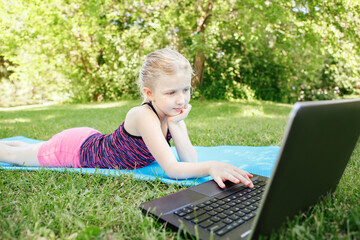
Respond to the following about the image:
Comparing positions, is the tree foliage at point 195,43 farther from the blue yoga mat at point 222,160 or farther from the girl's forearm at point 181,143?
the girl's forearm at point 181,143

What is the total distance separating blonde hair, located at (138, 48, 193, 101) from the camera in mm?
2169

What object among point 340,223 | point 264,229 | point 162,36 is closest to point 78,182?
point 264,229

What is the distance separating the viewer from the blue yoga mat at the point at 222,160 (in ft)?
7.18

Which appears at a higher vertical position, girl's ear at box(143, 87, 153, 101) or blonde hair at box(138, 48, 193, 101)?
blonde hair at box(138, 48, 193, 101)

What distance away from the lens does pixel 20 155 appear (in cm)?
283

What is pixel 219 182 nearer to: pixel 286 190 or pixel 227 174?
pixel 227 174

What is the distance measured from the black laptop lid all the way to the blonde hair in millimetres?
1294

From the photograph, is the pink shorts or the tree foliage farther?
the tree foliage

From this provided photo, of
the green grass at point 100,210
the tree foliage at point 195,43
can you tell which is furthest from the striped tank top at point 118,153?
the tree foliage at point 195,43

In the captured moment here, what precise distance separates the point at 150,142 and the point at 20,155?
158cm

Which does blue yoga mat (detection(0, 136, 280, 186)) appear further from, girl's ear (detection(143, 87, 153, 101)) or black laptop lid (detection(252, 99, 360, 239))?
black laptop lid (detection(252, 99, 360, 239))

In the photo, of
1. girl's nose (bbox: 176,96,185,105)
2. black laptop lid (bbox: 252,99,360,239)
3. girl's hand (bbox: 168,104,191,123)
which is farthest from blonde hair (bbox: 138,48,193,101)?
black laptop lid (bbox: 252,99,360,239)

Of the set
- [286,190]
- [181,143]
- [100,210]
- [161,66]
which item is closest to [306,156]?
[286,190]

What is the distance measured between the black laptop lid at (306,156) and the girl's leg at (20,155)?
2515 millimetres
